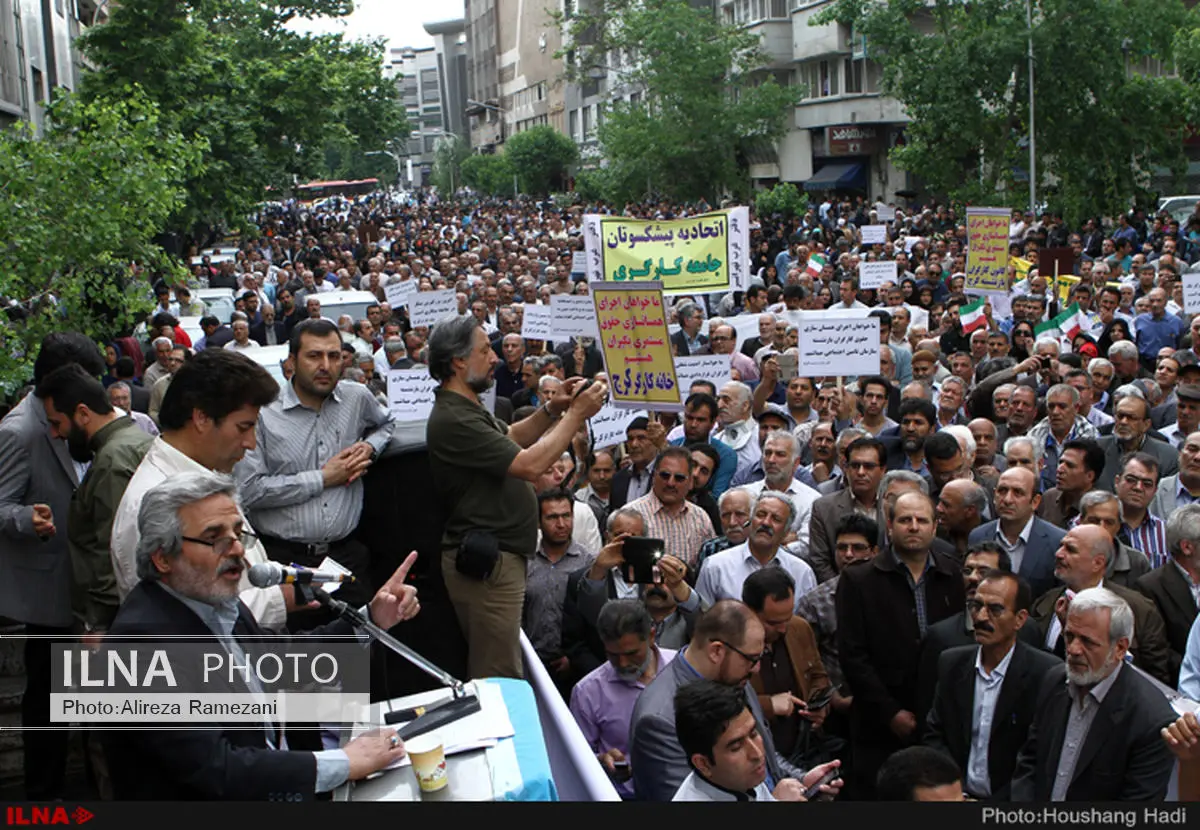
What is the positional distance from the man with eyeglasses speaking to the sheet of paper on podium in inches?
36.8

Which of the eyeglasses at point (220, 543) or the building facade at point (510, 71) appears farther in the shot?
the building facade at point (510, 71)

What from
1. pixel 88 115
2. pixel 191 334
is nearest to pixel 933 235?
pixel 191 334

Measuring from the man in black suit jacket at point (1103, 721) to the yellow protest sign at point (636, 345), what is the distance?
391 centimetres

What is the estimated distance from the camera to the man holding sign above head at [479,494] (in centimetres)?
507

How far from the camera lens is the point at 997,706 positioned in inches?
206

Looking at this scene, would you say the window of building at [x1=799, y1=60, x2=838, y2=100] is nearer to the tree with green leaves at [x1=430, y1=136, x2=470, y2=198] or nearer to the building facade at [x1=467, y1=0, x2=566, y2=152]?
the building facade at [x1=467, y1=0, x2=566, y2=152]

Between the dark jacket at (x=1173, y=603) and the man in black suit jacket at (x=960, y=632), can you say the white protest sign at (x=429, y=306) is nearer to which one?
the man in black suit jacket at (x=960, y=632)

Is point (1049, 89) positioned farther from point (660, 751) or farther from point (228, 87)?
point (660, 751)

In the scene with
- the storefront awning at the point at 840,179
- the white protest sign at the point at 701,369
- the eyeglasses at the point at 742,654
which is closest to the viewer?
the eyeglasses at the point at 742,654

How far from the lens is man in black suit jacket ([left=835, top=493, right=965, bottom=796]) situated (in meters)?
6.07

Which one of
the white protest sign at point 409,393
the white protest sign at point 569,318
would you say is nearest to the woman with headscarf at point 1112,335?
the white protest sign at point 569,318

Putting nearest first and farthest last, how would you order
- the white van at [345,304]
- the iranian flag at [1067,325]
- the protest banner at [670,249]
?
the protest banner at [670,249] → the iranian flag at [1067,325] → the white van at [345,304]

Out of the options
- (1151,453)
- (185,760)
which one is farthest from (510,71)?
(185,760)

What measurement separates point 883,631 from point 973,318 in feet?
28.7
